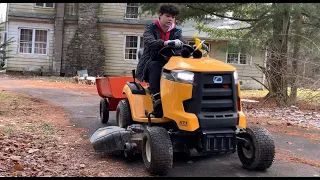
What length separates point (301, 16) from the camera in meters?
12.9

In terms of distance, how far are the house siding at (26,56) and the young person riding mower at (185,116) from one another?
20.4 meters

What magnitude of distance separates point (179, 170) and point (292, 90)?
874 centimetres

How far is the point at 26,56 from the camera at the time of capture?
2442cm

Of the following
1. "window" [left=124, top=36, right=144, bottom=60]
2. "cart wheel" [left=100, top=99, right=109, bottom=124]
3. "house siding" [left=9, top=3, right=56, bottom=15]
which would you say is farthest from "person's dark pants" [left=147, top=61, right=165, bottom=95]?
"house siding" [left=9, top=3, right=56, bottom=15]

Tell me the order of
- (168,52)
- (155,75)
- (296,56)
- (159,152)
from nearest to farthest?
(159,152), (155,75), (168,52), (296,56)

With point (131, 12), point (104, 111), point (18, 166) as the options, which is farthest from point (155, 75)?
point (131, 12)

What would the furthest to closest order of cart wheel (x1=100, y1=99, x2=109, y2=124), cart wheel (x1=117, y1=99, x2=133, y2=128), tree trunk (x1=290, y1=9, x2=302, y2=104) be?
1. tree trunk (x1=290, y1=9, x2=302, y2=104)
2. cart wheel (x1=100, y1=99, x2=109, y2=124)
3. cart wheel (x1=117, y1=99, x2=133, y2=128)

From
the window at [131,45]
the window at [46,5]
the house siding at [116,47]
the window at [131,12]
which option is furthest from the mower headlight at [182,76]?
the window at [46,5]

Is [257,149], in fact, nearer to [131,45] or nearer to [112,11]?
[131,45]

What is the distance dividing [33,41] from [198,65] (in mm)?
21946

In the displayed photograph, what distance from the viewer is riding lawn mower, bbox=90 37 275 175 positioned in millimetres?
4367

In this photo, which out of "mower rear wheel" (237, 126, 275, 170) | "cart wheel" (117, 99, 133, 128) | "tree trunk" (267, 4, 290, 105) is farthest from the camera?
"tree trunk" (267, 4, 290, 105)

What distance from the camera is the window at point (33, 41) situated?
24547mm

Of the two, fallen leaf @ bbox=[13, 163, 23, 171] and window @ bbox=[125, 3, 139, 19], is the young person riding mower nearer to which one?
fallen leaf @ bbox=[13, 163, 23, 171]
